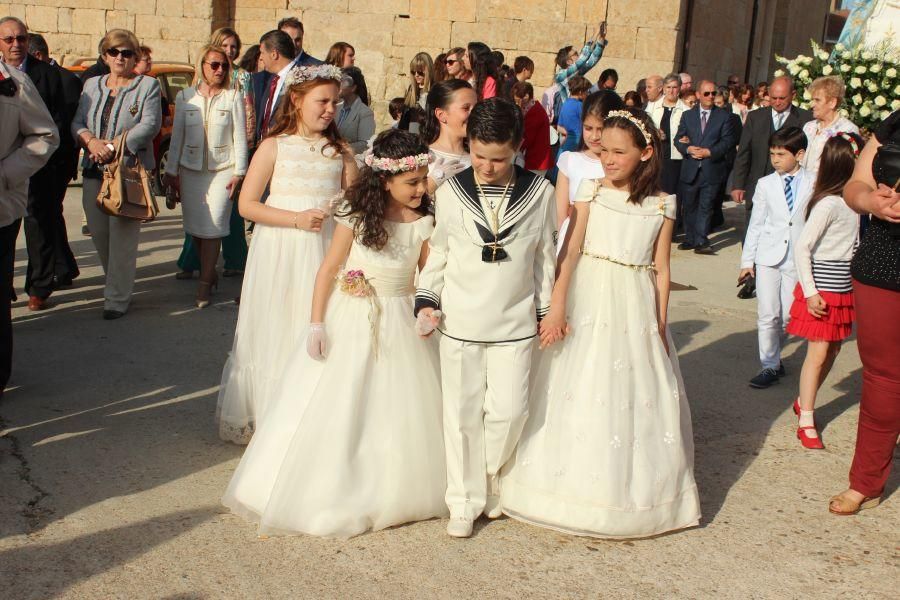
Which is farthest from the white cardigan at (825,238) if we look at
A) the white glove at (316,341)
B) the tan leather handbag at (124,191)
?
the tan leather handbag at (124,191)

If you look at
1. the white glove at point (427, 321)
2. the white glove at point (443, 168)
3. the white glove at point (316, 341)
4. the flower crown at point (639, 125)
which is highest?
the flower crown at point (639, 125)

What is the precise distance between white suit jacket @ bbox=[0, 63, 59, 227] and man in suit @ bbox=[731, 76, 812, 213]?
7.23 metres

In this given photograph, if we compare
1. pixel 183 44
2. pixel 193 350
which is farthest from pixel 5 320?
pixel 183 44

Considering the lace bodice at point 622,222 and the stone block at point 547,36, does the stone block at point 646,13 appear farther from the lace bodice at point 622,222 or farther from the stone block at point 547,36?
the lace bodice at point 622,222

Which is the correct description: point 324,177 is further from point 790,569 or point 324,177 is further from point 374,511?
point 790,569

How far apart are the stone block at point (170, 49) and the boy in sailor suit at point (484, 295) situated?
15.2 m

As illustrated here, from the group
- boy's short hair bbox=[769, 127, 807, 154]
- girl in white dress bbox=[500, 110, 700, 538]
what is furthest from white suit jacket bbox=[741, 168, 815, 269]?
girl in white dress bbox=[500, 110, 700, 538]

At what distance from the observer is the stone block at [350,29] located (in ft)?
55.2

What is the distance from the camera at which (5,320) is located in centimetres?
549

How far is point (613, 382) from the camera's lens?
4.22 meters

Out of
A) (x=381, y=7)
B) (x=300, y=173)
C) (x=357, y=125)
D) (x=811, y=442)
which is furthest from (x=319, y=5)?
(x=811, y=442)

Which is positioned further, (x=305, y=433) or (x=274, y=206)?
(x=274, y=206)

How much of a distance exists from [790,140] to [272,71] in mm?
3779

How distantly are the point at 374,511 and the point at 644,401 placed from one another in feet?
4.00
